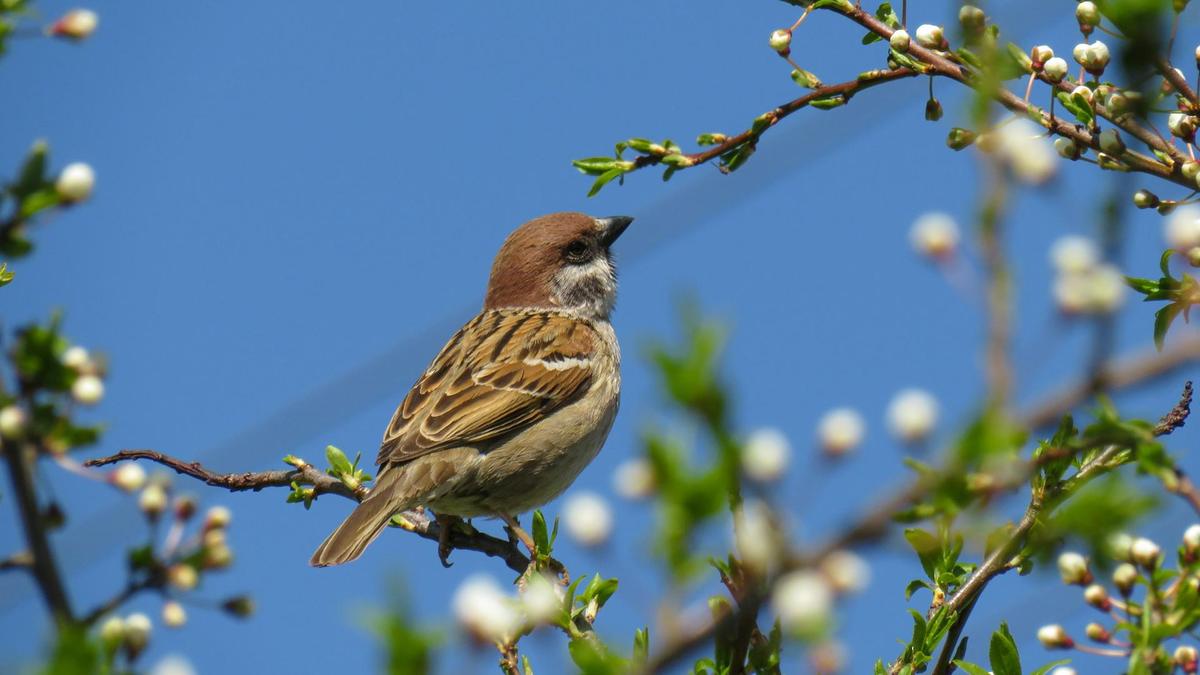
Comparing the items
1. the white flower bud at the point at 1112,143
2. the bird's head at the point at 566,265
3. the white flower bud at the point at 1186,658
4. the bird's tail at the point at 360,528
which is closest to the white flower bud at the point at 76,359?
the white flower bud at the point at 1186,658

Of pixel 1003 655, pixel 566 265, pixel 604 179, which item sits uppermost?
pixel 566 265

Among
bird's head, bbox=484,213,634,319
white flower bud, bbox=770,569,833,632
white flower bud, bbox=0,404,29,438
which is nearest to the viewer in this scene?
white flower bud, bbox=770,569,833,632

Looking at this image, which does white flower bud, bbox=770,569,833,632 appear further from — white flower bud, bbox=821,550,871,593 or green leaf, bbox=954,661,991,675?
green leaf, bbox=954,661,991,675

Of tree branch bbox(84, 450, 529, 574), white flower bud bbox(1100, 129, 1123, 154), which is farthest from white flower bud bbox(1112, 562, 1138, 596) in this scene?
tree branch bbox(84, 450, 529, 574)

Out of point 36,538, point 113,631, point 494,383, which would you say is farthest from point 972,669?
point 494,383

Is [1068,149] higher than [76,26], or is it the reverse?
[76,26]

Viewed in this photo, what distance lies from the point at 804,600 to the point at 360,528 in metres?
3.92

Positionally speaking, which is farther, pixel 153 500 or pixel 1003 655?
pixel 1003 655

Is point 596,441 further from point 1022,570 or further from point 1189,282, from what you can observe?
point 1189,282

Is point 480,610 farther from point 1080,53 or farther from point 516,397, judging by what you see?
point 516,397

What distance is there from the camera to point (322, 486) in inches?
184

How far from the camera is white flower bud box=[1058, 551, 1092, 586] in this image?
7.70 feet

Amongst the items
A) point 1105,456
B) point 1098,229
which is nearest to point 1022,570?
point 1105,456

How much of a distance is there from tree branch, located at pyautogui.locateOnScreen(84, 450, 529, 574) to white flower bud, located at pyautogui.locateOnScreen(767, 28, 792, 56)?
2.03 m
